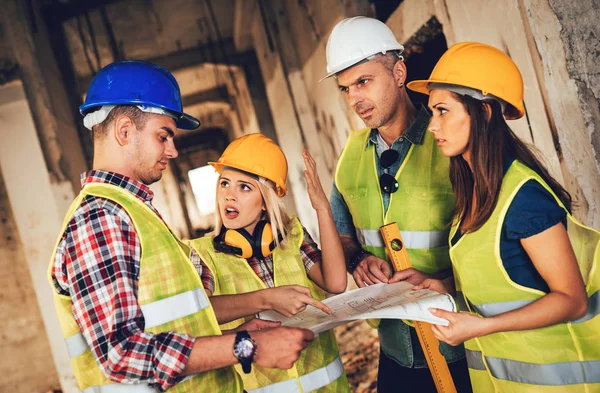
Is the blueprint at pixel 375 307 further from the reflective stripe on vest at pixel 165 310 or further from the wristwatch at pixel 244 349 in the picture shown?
the reflective stripe on vest at pixel 165 310

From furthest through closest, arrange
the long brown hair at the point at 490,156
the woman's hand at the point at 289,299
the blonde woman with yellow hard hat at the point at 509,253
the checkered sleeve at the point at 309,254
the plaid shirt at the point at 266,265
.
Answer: the checkered sleeve at the point at 309,254 → the plaid shirt at the point at 266,265 → the woman's hand at the point at 289,299 → the long brown hair at the point at 490,156 → the blonde woman with yellow hard hat at the point at 509,253

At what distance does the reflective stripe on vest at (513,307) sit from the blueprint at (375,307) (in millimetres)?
173

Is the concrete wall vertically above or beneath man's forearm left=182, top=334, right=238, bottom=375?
above

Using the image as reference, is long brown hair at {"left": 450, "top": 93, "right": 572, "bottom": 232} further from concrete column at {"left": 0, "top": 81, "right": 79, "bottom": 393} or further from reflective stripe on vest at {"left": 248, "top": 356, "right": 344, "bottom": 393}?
concrete column at {"left": 0, "top": 81, "right": 79, "bottom": 393}

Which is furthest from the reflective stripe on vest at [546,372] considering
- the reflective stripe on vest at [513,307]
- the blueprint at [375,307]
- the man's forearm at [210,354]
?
the man's forearm at [210,354]

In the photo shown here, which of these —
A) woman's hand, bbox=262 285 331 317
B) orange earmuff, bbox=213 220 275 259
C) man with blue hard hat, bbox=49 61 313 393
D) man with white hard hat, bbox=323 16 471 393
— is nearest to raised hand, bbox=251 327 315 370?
man with blue hard hat, bbox=49 61 313 393

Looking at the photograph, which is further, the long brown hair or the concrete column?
the concrete column

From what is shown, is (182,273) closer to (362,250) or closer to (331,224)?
(331,224)

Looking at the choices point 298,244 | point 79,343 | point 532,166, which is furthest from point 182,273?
point 532,166

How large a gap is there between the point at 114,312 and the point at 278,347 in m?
0.54

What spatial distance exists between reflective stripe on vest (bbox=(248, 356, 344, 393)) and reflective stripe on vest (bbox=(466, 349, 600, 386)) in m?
0.83

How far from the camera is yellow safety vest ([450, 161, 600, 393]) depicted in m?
1.62

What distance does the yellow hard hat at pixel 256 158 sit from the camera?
2541mm

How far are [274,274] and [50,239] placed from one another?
12.3 feet
